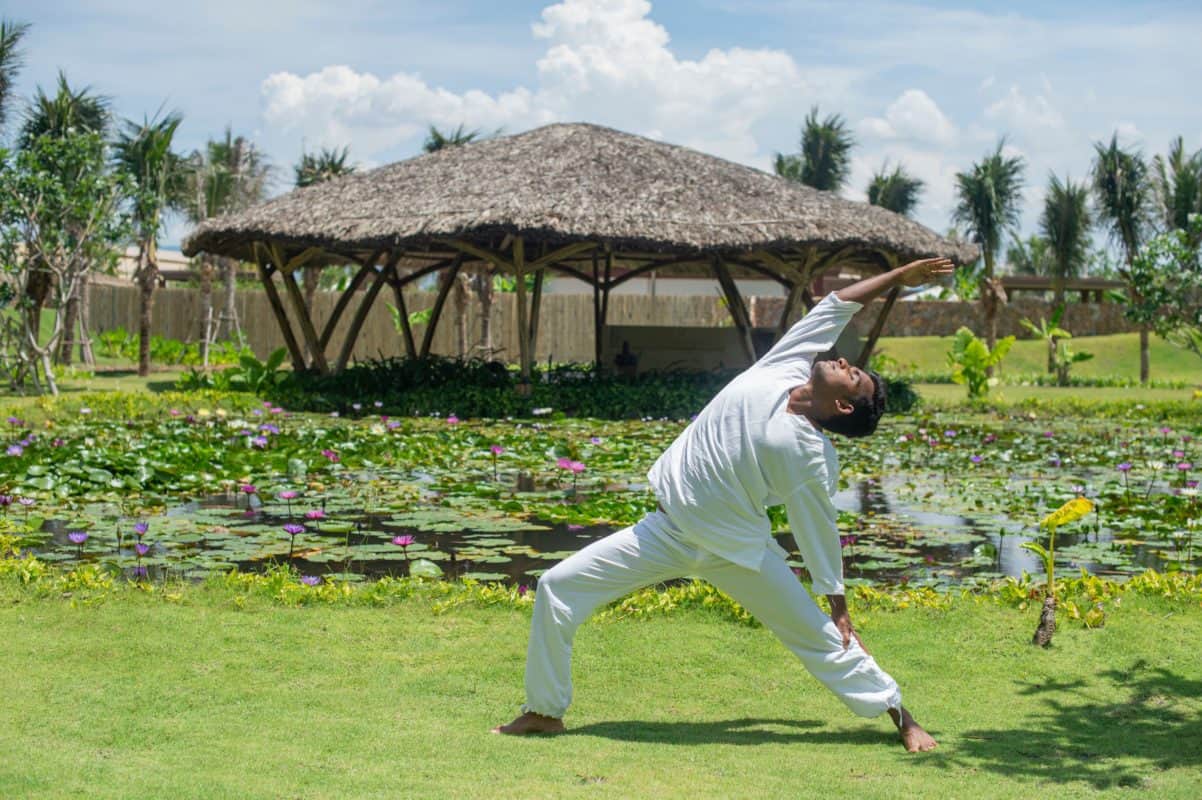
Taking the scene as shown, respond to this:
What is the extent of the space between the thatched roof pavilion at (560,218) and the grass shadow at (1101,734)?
12.6 meters

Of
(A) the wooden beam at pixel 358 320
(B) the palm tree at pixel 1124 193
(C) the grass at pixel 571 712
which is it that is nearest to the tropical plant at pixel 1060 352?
(B) the palm tree at pixel 1124 193

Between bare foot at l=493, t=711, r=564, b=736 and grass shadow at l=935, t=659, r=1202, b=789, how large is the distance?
117 centimetres

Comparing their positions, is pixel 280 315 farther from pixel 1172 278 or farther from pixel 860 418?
pixel 860 418

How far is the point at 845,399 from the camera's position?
4.03 m

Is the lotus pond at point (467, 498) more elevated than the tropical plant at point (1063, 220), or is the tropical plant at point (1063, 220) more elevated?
the tropical plant at point (1063, 220)

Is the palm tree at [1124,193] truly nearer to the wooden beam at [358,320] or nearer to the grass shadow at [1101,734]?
the wooden beam at [358,320]

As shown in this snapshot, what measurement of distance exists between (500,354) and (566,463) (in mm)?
24185

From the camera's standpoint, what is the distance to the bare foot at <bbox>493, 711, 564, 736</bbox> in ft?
14.1

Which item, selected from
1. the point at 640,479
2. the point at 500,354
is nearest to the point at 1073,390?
the point at 500,354

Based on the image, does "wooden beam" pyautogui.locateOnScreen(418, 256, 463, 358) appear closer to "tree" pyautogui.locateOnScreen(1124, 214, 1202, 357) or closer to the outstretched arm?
"tree" pyautogui.locateOnScreen(1124, 214, 1202, 357)

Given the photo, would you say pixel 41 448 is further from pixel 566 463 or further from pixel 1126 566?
pixel 1126 566

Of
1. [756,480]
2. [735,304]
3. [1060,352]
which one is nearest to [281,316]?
[735,304]

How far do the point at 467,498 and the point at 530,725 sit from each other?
501cm

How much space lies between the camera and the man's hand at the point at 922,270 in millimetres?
4355
